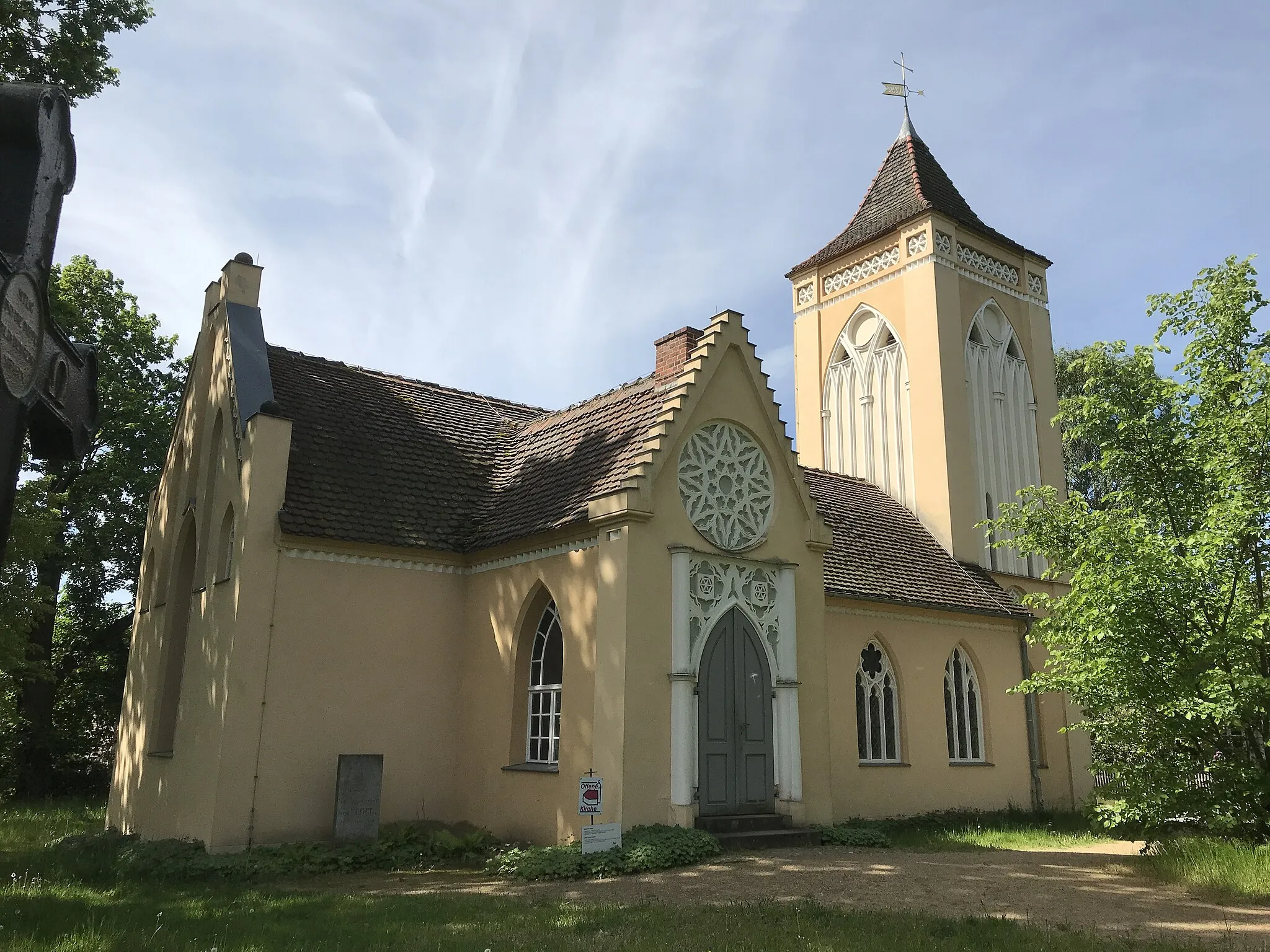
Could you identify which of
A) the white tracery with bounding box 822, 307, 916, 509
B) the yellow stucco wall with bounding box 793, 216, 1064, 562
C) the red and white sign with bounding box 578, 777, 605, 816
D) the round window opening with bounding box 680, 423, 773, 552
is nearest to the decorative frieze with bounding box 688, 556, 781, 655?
the round window opening with bounding box 680, 423, 773, 552

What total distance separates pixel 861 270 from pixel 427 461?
48.9 feet

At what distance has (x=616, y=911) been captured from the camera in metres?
9.26

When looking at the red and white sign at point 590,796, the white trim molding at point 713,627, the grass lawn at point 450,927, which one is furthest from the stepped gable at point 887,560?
the grass lawn at point 450,927

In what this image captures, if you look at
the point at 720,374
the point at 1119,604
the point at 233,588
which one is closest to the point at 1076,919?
the point at 1119,604

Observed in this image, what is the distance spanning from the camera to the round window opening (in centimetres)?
1521

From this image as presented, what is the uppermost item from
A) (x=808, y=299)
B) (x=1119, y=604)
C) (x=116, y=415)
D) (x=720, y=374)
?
(x=808, y=299)

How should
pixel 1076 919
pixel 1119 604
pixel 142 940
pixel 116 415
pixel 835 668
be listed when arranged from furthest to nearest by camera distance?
pixel 116 415 < pixel 835 668 < pixel 1119 604 < pixel 1076 919 < pixel 142 940

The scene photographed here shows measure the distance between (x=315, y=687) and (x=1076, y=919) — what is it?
34.8ft

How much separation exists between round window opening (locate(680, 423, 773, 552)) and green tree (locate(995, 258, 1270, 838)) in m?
4.56

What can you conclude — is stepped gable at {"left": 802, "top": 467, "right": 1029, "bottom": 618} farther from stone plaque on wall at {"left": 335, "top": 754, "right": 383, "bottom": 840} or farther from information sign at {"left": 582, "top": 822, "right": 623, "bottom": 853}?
stone plaque on wall at {"left": 335, "top": 754, "right": 383, "bottom": 840}

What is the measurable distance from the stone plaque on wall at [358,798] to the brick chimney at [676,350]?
25.3ft

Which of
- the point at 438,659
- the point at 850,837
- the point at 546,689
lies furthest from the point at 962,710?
the point at 438,659

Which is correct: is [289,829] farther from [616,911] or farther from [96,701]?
[96,701]

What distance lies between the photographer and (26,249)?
3.74 meters
